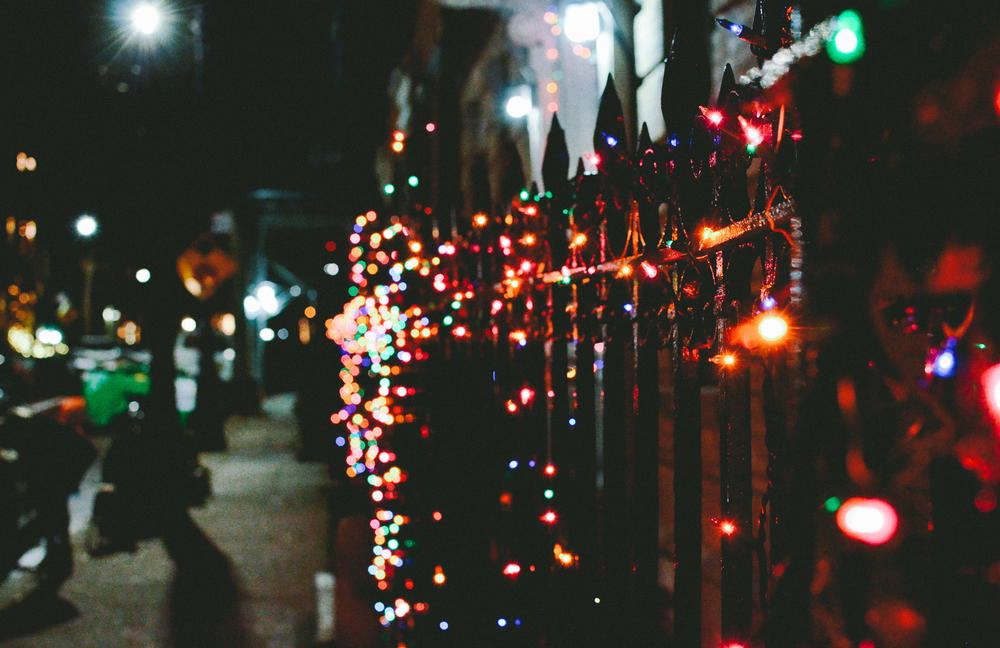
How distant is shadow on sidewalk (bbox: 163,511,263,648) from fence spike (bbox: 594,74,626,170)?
15.5 feet

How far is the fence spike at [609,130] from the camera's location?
172 centimetres

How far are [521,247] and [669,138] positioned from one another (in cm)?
104

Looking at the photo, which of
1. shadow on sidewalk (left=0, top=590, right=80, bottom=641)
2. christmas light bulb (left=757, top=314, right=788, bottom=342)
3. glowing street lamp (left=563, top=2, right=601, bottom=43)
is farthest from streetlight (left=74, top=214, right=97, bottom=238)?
christmas light bulb (left=757, top=314, right=788, bottom=342)

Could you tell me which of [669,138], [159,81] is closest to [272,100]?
[159,81]

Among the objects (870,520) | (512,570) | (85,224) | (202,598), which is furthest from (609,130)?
(85,224)

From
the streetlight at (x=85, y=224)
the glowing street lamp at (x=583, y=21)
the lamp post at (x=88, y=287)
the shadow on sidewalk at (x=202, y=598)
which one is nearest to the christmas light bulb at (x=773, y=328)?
the glowing street lamp at (x=583, y=21)

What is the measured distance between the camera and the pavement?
5008mm

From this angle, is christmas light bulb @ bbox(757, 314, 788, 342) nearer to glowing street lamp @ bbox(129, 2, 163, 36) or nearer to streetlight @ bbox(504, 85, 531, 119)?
streetlight @ bbox(504, 85, 531, 119)

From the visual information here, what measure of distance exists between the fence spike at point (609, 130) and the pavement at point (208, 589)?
4538 millimetres

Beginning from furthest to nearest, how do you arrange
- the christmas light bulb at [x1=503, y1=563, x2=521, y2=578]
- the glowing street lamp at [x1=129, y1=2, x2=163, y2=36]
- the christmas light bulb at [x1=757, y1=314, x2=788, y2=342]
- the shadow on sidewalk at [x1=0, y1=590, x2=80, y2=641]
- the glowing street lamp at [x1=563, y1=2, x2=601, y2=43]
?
1. the glowing street lamp at [x1=129, y1=2, x2=163, y2=36]
2. the shadow on sidewalk at [x1=0, y1=590, x2=80, y2=641]
3. the glowing street lamp at [x1=563, y1=2, x2=601, y2=43]
4. the christmas light bulb at [x1=503, y1=563, x2=521, y2=578]
5. the christmas light bulb at [x1=757, y1=314, x2=788, y2=342]

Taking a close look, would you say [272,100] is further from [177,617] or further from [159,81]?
[177,617]

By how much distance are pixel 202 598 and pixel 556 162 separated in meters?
5.47

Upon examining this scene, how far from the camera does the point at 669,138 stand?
143cm

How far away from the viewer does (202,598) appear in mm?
5711
